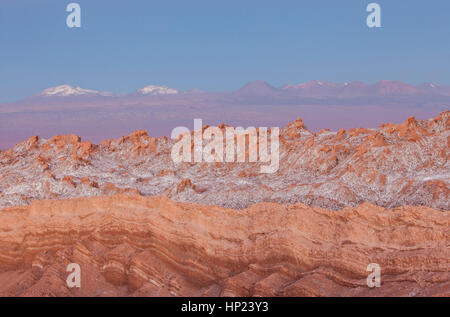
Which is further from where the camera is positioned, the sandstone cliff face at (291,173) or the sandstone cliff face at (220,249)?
the sandstone cliff face at (291,173)

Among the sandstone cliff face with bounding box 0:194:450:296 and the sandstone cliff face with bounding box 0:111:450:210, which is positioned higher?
Result: the sandstone cliff face with bounding box 0:111:450:210

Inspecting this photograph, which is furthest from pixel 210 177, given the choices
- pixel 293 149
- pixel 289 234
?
pixel 289 234

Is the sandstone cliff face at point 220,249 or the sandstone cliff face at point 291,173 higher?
the sandstone cliff face at point 291,173

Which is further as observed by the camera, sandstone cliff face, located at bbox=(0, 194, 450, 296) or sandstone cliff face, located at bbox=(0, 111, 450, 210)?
sandstone cliff face, located at bbox=(0, 111, 450, 210)

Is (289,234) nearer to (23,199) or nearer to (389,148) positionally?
(389,148)

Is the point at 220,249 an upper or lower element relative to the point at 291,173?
lower
